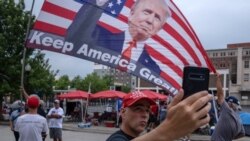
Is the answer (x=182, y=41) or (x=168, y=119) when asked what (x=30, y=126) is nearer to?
(x=182, y=41)

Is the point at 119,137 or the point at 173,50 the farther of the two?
the point at 173,50

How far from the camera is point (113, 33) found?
16.7 ft

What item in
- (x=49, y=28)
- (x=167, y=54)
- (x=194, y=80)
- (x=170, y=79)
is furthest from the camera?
(x=167, y=54)

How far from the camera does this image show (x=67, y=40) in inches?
192

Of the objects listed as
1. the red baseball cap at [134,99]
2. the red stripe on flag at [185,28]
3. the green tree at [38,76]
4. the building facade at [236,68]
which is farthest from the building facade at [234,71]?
the red baseball cap at [134,99]

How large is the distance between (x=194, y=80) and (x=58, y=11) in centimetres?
360

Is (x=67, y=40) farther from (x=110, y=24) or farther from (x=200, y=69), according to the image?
(x=200, y=69)

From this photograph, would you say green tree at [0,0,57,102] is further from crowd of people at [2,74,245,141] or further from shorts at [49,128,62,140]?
crowd of people at [2,74,245,141]

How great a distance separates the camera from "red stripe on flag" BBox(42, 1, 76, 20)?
198 inches

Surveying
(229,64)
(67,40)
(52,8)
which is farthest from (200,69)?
(229,64)

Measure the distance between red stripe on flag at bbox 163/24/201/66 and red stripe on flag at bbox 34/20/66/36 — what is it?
128 centimetres

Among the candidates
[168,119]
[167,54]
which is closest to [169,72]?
[167,54]

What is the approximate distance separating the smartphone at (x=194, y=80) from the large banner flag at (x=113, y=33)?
115 inches

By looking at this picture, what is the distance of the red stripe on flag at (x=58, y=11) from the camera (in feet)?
16.5
